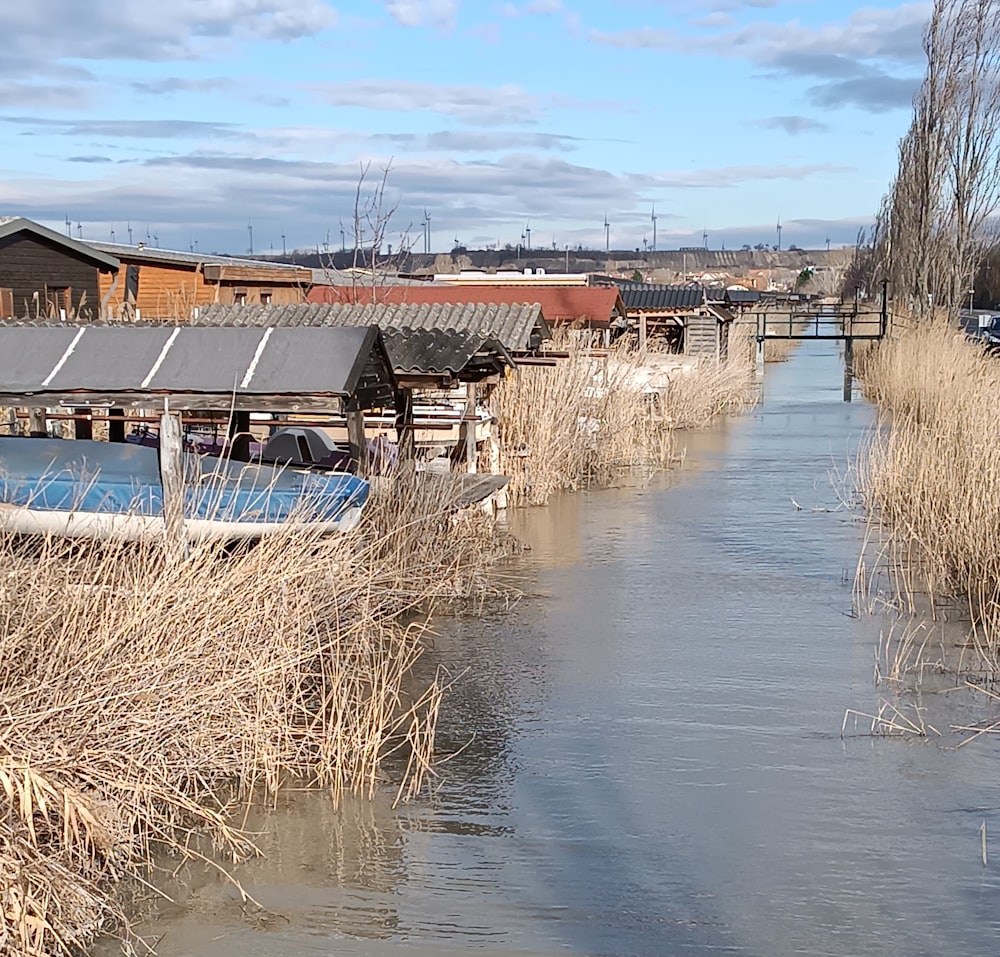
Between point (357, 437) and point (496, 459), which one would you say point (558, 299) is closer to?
point (496, 459)

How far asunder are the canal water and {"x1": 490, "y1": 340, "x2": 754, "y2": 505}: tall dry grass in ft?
19.1

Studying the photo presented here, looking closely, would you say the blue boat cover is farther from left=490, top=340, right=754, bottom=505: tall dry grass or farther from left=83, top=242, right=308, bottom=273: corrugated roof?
left=83, top=242, right=308, bottom=273: corrugated roof

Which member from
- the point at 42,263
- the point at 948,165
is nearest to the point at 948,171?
the point at 948,165

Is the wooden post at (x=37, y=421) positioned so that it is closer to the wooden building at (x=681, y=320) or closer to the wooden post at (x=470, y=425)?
the wooden post at (x=470, y=425)

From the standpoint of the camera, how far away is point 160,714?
21.6ft

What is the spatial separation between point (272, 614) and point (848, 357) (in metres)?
41.4

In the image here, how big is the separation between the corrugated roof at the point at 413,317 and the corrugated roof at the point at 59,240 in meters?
19.4

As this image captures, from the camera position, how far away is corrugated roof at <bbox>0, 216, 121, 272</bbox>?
3481 cm

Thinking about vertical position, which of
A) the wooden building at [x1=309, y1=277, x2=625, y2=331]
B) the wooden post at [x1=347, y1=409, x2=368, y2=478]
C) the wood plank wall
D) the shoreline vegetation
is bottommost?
the shoreline vegetation

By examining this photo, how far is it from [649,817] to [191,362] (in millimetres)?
4715

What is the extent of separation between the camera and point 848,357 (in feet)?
154

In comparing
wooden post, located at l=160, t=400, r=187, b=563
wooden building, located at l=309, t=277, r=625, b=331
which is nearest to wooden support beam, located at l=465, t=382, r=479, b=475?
wooden post, located at l=160, t=400, r=187, b=563

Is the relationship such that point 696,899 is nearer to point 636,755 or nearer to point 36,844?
point 636,755

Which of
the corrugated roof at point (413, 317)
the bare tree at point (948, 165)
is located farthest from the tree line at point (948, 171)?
the corrugated roof at point (413, 317)
